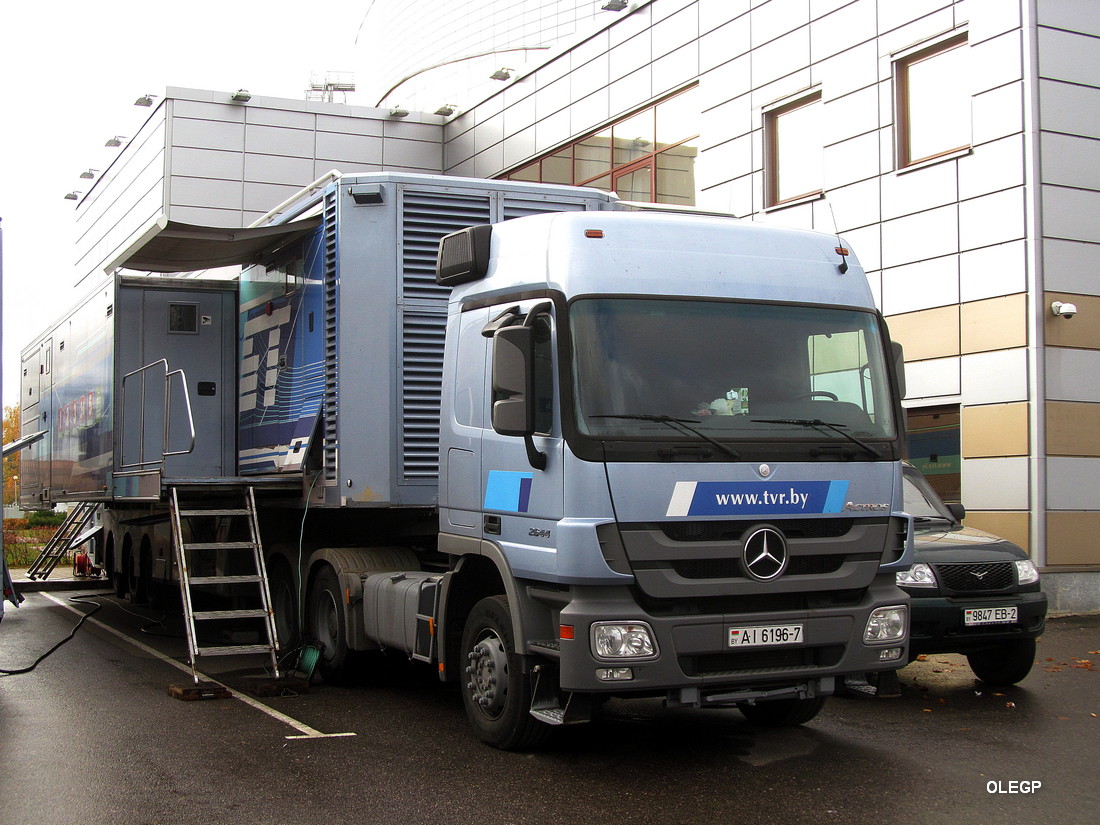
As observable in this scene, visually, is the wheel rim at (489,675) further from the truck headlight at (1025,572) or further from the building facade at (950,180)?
the building facade at (950,180)

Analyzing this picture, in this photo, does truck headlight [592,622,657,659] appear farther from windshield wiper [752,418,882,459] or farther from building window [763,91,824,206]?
building window [763,91,824,206]

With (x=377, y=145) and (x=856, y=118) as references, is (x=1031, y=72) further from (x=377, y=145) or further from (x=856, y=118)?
(x=377, y=145)

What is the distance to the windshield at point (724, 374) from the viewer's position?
20.1ft

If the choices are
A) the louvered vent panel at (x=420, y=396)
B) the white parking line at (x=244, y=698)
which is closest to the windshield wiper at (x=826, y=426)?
the louvered vent panel at (x=420, y=396)

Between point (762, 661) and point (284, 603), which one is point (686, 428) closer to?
point (762, 661)

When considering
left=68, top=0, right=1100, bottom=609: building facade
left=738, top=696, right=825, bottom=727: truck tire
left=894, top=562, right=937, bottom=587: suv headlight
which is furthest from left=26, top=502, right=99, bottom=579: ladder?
left=894, top=562, right=937, bottom=587: suv headlight

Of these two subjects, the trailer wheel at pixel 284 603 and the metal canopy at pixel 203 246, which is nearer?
the metal canopy at pixel 203 246

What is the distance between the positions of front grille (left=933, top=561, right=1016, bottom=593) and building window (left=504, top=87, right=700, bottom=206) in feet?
37.5

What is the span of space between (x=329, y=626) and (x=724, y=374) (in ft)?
14.6

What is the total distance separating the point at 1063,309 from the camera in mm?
13875

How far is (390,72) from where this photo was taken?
63469mm

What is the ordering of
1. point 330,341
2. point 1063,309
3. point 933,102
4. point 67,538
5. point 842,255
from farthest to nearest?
point 67,538, point 933,102, point 1063,309, point 330,341, point 842,255

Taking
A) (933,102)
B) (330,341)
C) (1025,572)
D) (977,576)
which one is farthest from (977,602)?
(933,102)

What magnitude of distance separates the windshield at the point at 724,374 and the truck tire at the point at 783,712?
1908 mm
